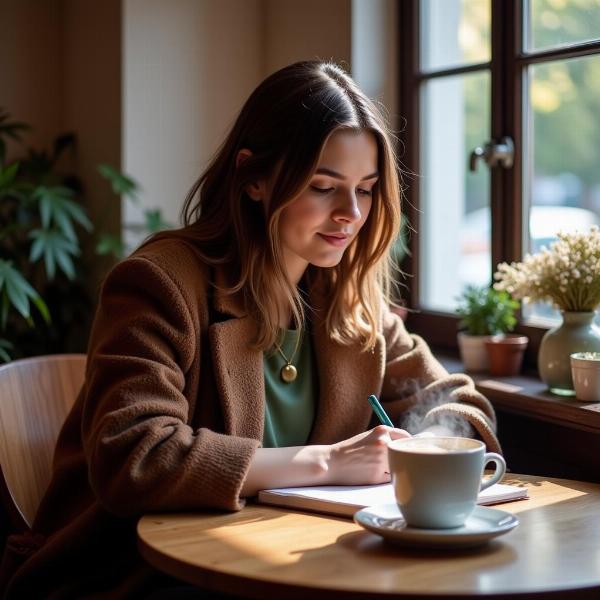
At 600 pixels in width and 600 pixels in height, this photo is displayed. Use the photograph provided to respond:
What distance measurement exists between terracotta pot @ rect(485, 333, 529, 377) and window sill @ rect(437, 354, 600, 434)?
0.08 feet

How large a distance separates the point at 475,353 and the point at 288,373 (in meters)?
0.68

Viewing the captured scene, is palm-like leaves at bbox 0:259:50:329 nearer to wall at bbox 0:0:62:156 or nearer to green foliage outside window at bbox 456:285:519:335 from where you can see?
wall at bbox 0:0:62:156

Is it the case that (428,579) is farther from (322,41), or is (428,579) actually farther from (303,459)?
(322,41)

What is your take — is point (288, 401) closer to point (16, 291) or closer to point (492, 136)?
point (492, 136)

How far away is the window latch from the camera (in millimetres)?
2439

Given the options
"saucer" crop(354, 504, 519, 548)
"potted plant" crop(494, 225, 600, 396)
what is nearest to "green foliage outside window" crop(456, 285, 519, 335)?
"potted plant" crop(494, 225, 600, 396)

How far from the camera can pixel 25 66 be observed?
3.39m

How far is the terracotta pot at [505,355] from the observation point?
7.50 ft

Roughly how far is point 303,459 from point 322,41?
5.47 ft

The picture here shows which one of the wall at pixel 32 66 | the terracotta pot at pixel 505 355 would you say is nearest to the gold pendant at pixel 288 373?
the terracotta pot at pixel 505 355

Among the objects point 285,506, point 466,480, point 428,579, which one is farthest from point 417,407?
point 428,579

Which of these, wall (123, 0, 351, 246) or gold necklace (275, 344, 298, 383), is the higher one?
wall (123, 0, 351, 246)

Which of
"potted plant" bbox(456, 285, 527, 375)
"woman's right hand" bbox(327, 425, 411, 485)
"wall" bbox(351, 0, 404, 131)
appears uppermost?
"wall" bbox(351, 0, 404, 131)

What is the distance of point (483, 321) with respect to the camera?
2377 mm
